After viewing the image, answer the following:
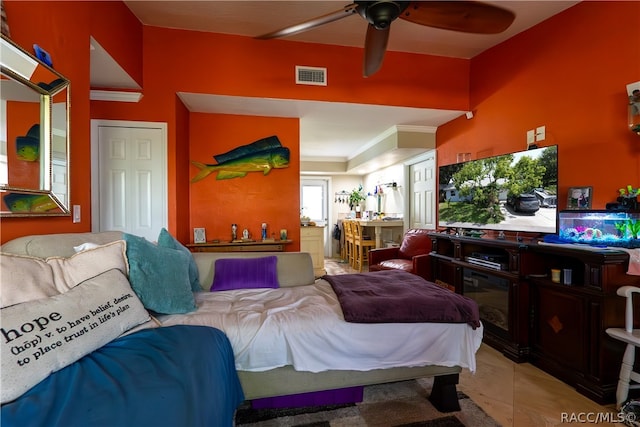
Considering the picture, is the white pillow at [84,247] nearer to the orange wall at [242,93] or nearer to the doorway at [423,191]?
the orange wall at [242,93]

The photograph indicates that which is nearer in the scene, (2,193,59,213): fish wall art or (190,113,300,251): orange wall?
(2,193,59,213): fish wall art

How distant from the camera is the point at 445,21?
194 centimetres

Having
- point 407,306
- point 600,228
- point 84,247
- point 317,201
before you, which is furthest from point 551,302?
point 317,201

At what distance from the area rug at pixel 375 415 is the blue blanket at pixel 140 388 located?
0.43 metres

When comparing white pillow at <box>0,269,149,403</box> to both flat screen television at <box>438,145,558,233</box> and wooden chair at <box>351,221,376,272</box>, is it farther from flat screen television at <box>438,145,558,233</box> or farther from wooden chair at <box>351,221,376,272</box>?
wooden chair at <box>351,221,376,272</box>

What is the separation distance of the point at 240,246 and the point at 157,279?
80.1 inches

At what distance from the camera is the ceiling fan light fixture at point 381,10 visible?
177 cm

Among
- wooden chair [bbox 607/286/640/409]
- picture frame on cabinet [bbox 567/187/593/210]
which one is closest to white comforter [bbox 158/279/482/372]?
wooden chair [bbox 607/286/640/409]

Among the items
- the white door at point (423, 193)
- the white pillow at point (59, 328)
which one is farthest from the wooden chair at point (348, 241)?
the white pillow at point (59, 328)

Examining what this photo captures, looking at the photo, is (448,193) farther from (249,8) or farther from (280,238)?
(249,8)

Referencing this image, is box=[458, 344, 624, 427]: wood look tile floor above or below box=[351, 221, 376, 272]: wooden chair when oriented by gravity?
below

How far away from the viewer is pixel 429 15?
1902 millimetres

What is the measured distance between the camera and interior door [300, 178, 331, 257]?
7.41m

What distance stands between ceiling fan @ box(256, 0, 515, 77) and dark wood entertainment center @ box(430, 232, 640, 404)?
1533mm
